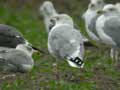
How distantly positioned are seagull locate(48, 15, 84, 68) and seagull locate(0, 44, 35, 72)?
32.4 inches

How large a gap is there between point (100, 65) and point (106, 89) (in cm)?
216

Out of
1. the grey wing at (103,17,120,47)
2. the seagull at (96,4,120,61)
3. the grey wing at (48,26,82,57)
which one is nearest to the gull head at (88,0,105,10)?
the seagull at (96,4,120,61)

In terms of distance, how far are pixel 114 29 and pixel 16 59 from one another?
2.67 metres

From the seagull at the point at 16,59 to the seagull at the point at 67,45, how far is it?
0.82m

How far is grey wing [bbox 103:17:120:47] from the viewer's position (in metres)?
12.0

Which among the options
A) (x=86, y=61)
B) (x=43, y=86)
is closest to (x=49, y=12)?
(x=86, y=61)

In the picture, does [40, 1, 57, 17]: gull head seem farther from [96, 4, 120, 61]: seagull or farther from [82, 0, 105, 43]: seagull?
[96, 4, 120, 61]: seagull

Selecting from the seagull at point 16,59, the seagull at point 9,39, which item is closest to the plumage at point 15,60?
the seagull at point 16,59

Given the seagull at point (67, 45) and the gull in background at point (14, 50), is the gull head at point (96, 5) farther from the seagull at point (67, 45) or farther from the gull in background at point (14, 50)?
the gull in background at point (14, 50)

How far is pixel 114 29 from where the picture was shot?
12.0 meters

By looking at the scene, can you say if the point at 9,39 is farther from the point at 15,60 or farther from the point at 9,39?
the point at 15,60

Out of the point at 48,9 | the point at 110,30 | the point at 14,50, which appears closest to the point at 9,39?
the point at 14,50

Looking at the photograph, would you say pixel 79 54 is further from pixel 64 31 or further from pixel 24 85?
pixel 24 85

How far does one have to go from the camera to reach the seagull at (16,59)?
33.0 ft
